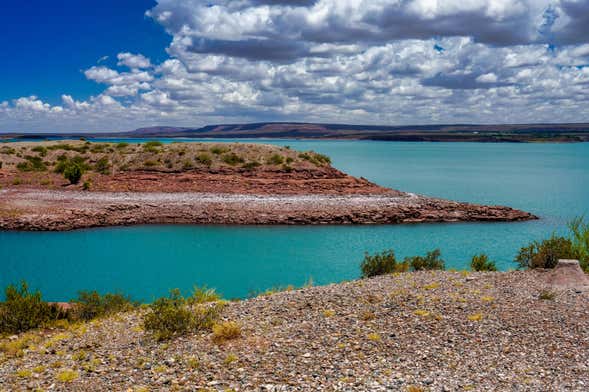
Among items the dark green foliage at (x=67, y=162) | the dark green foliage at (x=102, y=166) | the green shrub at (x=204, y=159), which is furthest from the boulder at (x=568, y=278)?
the dark green foliage at (x=102, y=166)

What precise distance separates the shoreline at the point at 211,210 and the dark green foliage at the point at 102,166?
8283 mm

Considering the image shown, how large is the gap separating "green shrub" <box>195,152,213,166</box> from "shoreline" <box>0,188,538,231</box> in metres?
9.23

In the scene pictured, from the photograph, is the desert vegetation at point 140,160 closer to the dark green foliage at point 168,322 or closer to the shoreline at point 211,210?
the shoreline at point 211,210

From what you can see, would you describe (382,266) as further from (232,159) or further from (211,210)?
(232,159)

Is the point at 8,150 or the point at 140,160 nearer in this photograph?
the point at 140,160

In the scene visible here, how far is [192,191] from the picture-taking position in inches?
1820

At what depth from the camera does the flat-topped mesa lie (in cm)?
3734

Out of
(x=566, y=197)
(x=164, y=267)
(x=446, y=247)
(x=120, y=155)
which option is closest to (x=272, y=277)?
(x=164, y=267)

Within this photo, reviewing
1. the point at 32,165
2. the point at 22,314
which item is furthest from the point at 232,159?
the point at 22,314

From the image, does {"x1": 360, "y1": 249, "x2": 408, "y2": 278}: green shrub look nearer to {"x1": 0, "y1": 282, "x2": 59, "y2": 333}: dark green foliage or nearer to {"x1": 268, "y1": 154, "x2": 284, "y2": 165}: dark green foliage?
{"x1": 0, "y1": 282, "x2": 59, "y2": 333}: dark green foliage

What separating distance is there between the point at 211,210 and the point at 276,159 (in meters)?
16.8

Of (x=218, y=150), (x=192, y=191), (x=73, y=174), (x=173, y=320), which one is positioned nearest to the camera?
(x=173, y=320)

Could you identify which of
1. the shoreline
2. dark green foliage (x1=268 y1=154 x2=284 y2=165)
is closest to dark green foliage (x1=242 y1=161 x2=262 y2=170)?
dark green foliage (x1=268 y1=154 x2=284 y2=165)

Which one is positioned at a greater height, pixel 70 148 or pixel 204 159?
pixel 70 148
